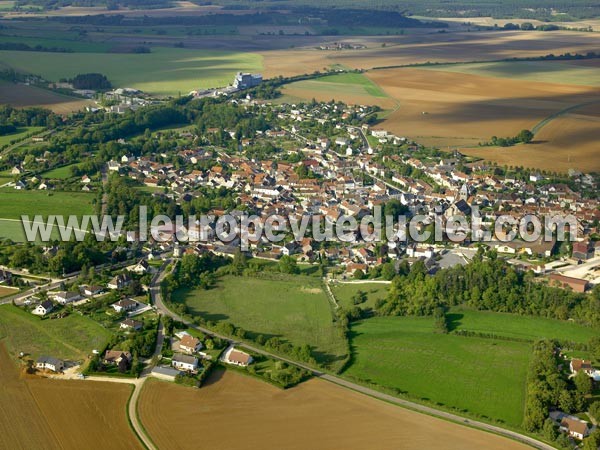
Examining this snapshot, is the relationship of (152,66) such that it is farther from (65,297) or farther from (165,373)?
(165,373)

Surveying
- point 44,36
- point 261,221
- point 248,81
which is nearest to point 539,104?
point 248,81

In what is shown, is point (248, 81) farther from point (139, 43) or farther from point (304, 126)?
point (139, 43)

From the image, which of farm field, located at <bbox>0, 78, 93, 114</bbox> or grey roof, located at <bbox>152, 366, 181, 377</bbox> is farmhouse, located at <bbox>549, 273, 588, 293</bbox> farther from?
farm field, located at <bbox>0, 78, 93, 114</bbox>

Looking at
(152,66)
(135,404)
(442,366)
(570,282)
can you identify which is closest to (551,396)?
(442,366)

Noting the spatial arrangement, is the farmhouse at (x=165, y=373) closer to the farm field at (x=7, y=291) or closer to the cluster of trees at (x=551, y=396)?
the farm field at (x=7, y=291)

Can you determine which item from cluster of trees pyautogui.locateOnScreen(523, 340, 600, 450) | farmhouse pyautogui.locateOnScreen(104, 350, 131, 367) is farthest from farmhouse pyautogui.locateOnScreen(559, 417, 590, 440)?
farmhouse pyautogui.locateOnScreen(104, 350, 131, 367)
